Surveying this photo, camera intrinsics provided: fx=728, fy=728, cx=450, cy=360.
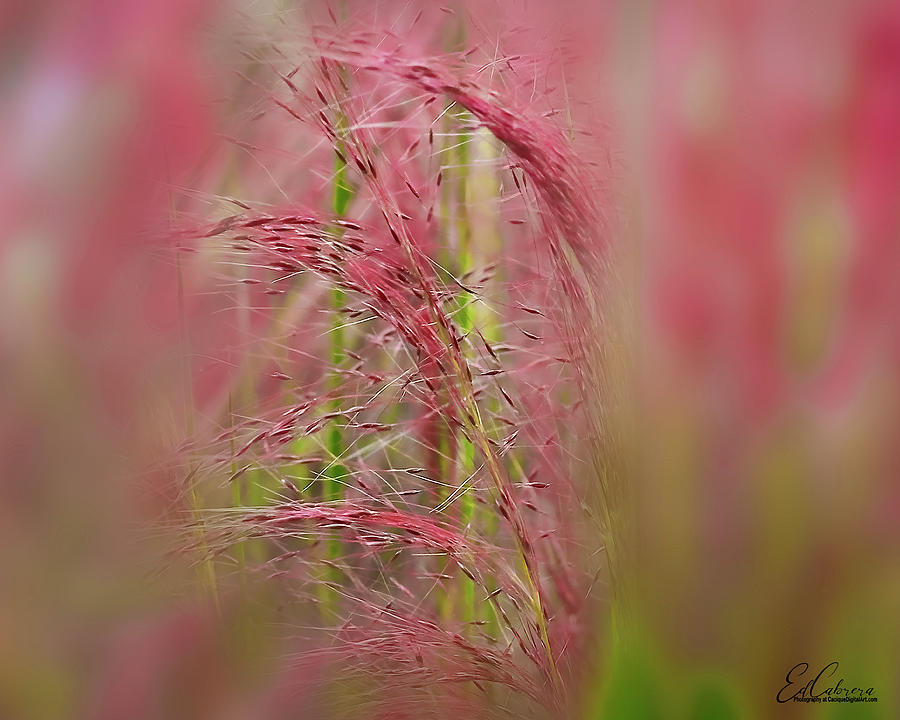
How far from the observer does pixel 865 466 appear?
746mm

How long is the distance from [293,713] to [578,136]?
2.02 feet

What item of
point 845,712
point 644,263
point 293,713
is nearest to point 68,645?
point 293,713

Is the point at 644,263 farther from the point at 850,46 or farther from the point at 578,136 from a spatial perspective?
the point at 850,46
